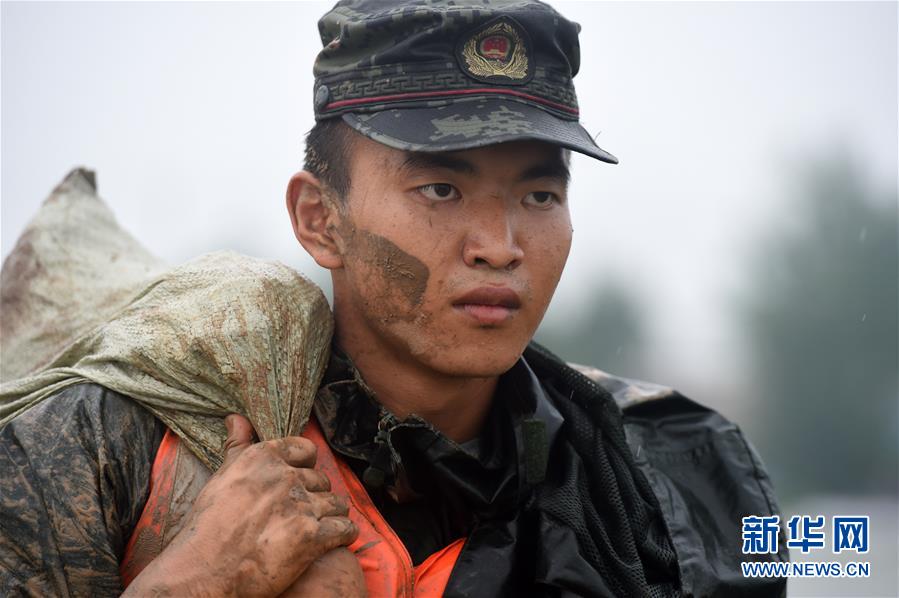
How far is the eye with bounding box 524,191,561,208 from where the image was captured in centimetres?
266

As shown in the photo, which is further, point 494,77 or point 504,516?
point 504,516

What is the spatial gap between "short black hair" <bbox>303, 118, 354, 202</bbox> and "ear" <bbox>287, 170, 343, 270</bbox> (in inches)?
1.4

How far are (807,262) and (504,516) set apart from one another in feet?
81.0

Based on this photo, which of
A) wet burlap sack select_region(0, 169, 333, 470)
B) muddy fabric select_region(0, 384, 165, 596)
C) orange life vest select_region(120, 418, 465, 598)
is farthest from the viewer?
wet burlap sack select_region(0, 169, 333, 470)

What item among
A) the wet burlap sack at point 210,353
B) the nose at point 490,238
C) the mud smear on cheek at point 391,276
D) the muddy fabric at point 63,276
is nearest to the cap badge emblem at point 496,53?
the nose at point 490,238

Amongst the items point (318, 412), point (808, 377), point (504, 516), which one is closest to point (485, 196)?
point (318, 412)

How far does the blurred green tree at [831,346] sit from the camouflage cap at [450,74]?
19.8 metres

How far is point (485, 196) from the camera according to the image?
2557 millimetres

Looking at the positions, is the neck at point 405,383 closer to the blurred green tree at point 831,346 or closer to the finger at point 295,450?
the finger at point 295,450

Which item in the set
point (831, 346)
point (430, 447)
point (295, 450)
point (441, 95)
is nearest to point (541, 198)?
point (441, 95)

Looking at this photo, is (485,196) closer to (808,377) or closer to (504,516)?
(504,516)

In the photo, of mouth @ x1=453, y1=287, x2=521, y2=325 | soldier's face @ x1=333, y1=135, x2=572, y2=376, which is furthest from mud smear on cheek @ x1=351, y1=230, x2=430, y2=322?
mouth @ x1=453, y1=287, x2=521, y2=325

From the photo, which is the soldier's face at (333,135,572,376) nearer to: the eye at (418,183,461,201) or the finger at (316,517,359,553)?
the eye at (418,183,461,201)

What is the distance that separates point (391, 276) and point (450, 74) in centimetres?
52
